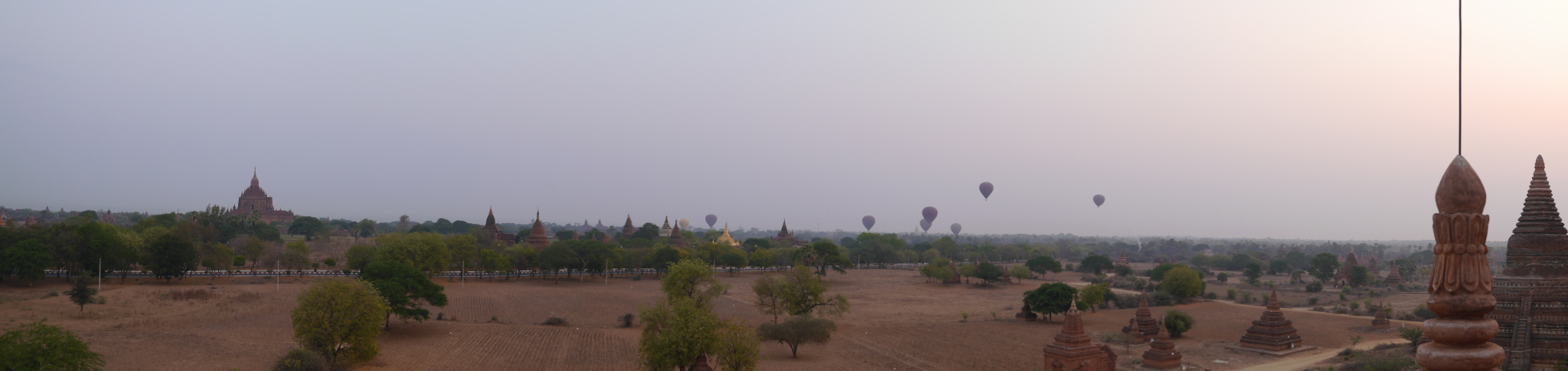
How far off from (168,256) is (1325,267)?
105161 mm

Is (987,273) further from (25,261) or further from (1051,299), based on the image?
(25,261)

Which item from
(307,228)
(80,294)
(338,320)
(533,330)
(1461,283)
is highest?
(1461,283)

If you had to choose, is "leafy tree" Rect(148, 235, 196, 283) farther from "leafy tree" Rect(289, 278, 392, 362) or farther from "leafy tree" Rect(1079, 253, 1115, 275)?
"leafy tree" Rect(1079, 253, 1115, 275)

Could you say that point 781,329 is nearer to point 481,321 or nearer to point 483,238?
point 481,321

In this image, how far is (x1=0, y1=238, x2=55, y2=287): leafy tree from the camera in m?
42.9

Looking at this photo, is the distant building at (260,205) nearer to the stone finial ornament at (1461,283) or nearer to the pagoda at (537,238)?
the pagoda at (537,238)

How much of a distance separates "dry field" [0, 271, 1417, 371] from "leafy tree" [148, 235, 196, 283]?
1054 millimetres

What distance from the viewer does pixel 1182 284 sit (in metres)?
59.9

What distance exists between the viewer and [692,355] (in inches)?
978

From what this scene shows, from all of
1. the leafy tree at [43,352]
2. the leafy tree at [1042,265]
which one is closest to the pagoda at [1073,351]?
the leafy tree at [43,352]

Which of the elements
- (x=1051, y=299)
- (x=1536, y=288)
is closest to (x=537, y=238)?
(x=1051, y=299)

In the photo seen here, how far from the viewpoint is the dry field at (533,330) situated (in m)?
29.4

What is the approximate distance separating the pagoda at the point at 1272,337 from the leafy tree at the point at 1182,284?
24132 mm

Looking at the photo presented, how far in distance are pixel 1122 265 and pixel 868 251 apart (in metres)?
31.6
